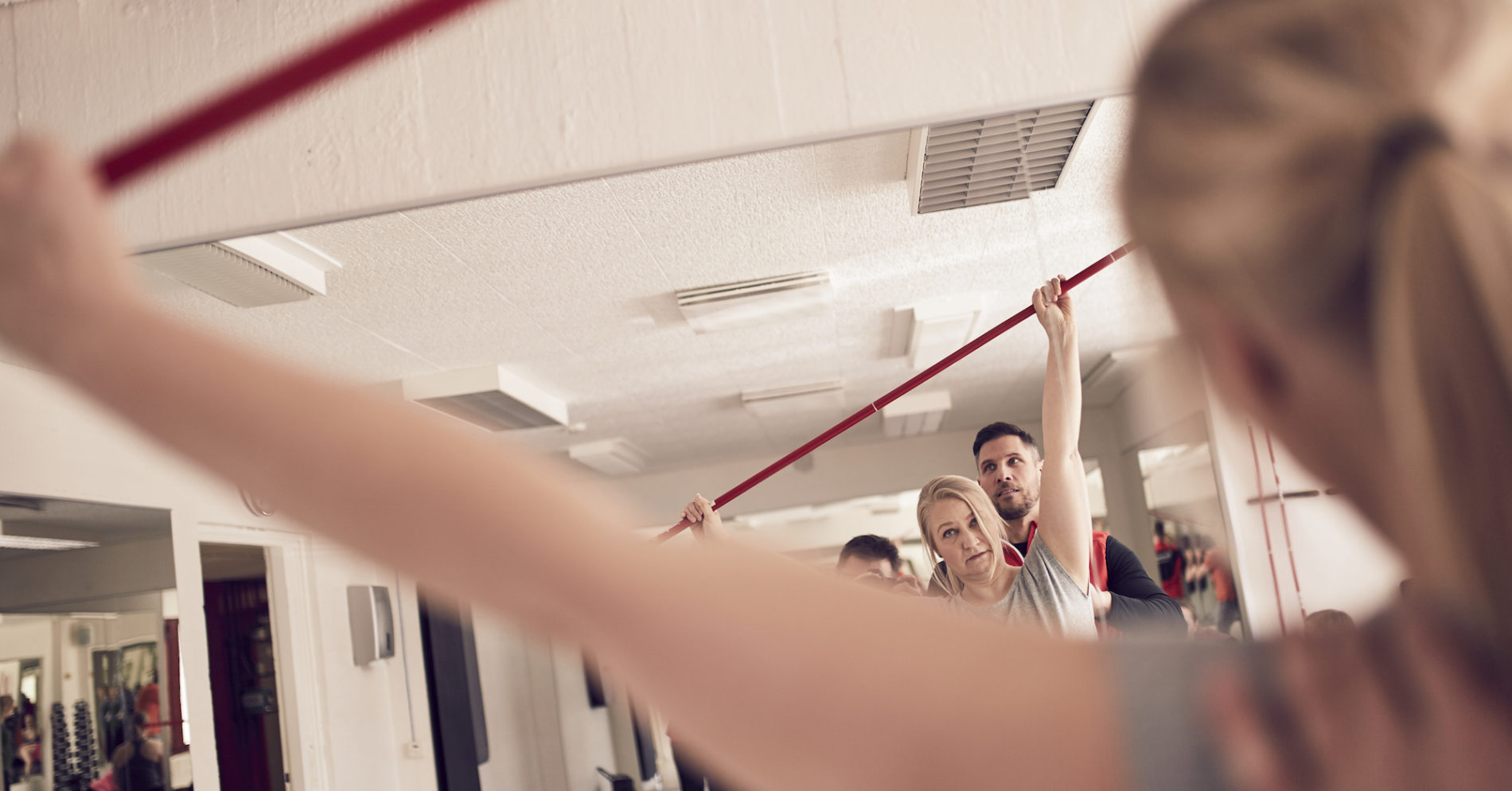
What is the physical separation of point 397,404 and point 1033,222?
393cm

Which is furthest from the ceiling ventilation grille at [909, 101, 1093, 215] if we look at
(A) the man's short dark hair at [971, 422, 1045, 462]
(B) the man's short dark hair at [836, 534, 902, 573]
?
(B) the man's short dark hair at [836, 534, 902, 573]

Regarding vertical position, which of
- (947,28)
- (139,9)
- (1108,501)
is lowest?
(1108,501)

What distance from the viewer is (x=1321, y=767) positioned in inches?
11.2

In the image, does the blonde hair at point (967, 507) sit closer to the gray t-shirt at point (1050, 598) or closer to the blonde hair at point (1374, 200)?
the gray t-shirt at point (1050, 598)

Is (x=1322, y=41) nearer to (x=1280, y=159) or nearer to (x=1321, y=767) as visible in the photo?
(x=1280, y=159)

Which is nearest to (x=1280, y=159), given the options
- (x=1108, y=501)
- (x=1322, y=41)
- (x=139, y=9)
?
(x=1322, y=41)

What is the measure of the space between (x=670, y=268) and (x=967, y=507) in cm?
193

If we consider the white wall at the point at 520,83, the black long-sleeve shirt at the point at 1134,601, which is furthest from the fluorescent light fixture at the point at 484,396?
the black long-sleeve shirt at the point at 1134,601

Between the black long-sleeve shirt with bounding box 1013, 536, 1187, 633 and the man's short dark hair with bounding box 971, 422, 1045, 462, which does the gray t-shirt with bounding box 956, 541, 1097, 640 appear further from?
the man's short dark hair with bounding box 971, 422, 1045, 462

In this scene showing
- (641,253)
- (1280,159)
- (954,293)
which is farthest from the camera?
(954,293)

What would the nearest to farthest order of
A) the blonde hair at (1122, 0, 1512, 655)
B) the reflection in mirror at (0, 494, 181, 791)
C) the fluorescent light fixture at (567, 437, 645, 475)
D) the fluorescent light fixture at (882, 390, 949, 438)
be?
1. the blonde hair at (1122, 0, 1512, 655)
2. the reflection in mirror at (0, 494, 181, 791)
3. the fluorescent light fixture at (882, 390, 949, 438)
4. the fluorescent light fixture at (567, 437, 645, 475)

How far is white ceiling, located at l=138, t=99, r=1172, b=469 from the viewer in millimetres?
3371

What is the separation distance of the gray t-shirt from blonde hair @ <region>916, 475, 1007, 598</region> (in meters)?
0.41

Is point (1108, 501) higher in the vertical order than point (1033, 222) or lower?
lower
